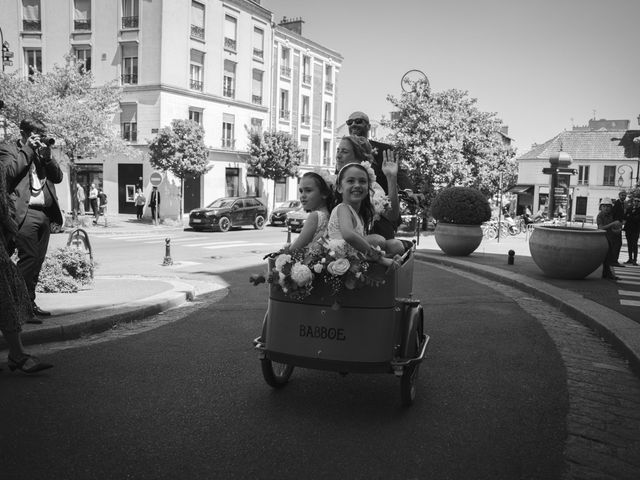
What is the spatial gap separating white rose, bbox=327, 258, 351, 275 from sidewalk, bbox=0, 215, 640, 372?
3.07 m

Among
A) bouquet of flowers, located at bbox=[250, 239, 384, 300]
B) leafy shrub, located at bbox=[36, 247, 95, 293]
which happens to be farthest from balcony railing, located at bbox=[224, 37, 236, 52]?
bouquet of flowers, located at bbox=[250, 239, 384, 300]

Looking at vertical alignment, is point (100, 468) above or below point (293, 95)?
below

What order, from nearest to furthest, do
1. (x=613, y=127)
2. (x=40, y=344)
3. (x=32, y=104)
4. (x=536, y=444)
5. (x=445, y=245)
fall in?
(x=536, y=444)
(x=40, y=344)
(x=445, y=245)
(x=32, y=104)
(x=613, y=127)

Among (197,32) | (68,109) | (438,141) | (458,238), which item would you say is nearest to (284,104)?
(197,32)

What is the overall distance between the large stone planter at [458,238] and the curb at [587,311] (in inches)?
78.8

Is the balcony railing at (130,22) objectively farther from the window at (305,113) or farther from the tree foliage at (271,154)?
the window at (305,113)

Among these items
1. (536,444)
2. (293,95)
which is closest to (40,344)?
(536,444)

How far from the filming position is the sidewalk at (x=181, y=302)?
17.9 ft

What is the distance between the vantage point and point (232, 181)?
38.9 m

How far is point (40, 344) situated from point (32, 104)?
2237 cm

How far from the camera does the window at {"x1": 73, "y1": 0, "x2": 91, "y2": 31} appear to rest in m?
33.6

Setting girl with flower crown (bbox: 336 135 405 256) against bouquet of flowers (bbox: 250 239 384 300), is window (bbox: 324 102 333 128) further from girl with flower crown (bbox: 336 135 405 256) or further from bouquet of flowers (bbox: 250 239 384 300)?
bouquet of flowers (bbox: 250 239 384 300)

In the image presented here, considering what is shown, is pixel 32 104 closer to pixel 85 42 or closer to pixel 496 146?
pixel 85 42

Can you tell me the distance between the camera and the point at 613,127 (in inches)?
2916
